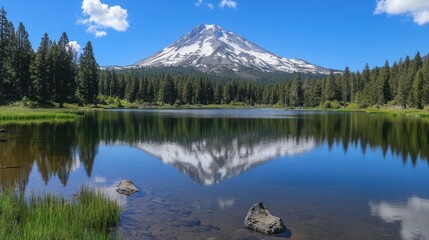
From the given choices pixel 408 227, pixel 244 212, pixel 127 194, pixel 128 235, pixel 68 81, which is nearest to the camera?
pixel 128 235

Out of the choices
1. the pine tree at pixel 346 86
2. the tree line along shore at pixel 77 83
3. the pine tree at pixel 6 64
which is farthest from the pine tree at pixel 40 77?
the pine tree at pixel 346 86

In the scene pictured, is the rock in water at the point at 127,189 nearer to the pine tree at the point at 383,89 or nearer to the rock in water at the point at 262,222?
the rock in water at the point at 262,222

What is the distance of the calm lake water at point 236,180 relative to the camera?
14.7 meters

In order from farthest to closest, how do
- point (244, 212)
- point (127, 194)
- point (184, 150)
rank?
point (184, 150)
point (127, 194)
point (244, 212)

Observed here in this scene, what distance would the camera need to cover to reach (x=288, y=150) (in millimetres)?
37969

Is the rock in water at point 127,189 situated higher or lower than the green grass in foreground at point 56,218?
lower

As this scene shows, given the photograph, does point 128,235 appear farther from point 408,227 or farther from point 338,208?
point 408,227

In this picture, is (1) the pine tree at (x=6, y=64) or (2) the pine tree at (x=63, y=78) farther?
(2) the pine tree at (x=63, y=78)

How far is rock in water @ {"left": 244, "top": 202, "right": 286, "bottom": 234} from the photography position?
1370 cm

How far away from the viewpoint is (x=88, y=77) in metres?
129

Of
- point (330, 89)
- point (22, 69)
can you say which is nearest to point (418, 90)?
point (330, 89)

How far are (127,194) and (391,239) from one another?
12.2 m

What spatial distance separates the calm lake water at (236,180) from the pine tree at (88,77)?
9170 centimetres

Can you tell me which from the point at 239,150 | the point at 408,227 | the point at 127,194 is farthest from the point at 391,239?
the point at 239,150
